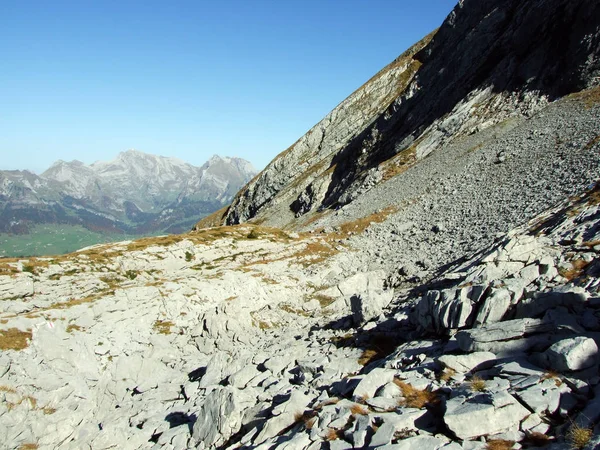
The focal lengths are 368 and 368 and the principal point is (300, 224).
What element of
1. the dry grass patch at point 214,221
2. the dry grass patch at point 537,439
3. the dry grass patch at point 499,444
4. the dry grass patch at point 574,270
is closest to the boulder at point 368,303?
the dry grass patch at point 574,270

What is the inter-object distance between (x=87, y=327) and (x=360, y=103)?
119 metres

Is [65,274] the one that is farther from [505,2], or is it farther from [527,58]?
[505,2]

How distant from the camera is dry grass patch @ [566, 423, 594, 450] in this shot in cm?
828

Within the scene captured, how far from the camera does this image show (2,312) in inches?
1047

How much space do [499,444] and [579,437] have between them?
179 cm

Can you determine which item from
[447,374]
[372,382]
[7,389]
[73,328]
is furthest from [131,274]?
[447,374]

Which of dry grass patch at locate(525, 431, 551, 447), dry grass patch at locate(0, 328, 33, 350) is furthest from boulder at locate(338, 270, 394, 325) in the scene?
dry grass patch at locate(0, 328, 33, 350)

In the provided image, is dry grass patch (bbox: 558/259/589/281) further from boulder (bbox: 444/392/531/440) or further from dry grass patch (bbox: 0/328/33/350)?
dry grass patch (bbox: 0/328/33/350)

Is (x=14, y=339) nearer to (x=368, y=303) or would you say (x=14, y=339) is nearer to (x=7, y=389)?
(x=7, y=389)

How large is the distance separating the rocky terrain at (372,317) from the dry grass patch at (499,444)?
0.30ft

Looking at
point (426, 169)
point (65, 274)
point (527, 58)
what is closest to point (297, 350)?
point (65, 274)

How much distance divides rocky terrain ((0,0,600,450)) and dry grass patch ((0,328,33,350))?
104 mm

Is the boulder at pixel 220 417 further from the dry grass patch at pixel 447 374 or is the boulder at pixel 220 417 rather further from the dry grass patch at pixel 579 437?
the dry grass patch at pixel 579 437

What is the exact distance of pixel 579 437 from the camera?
8.39m
